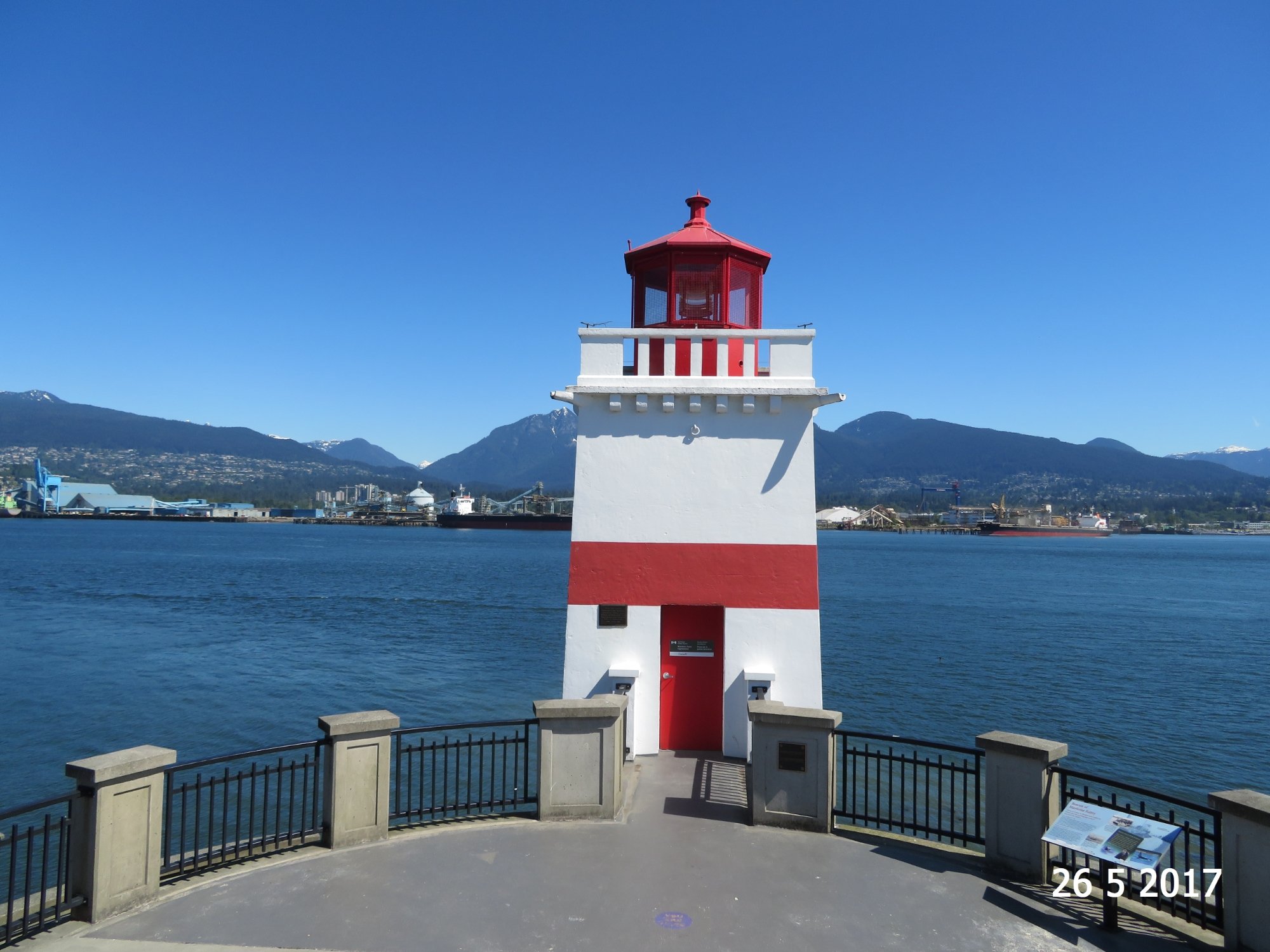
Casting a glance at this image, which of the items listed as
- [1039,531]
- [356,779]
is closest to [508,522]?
[1039,531]

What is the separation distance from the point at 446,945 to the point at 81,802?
2.63m

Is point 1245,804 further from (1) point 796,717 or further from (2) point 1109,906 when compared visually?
(1) point 796,717

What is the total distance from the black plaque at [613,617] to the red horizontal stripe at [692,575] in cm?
7

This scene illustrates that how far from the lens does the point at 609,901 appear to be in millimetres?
5848

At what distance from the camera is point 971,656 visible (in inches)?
1190

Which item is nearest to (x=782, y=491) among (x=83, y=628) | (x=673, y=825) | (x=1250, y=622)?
(x=673, y=825)

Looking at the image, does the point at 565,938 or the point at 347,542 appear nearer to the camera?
the point at 565,938

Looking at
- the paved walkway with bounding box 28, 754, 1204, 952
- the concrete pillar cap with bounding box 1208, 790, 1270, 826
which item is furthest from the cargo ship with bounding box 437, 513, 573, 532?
the concrete pillar cap with bounding box 1208, 790, 1270, 826


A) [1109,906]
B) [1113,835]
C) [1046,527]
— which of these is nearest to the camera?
[1113,835]

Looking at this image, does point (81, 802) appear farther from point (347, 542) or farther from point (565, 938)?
point (347, 542)

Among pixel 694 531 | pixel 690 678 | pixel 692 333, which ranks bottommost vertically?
pixel 690 678

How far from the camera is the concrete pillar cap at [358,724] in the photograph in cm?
663

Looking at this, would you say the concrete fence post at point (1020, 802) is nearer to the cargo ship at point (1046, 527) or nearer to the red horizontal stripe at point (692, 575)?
the red horizontal stripe at point (692, 575)

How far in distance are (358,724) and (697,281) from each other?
20.7 feet
